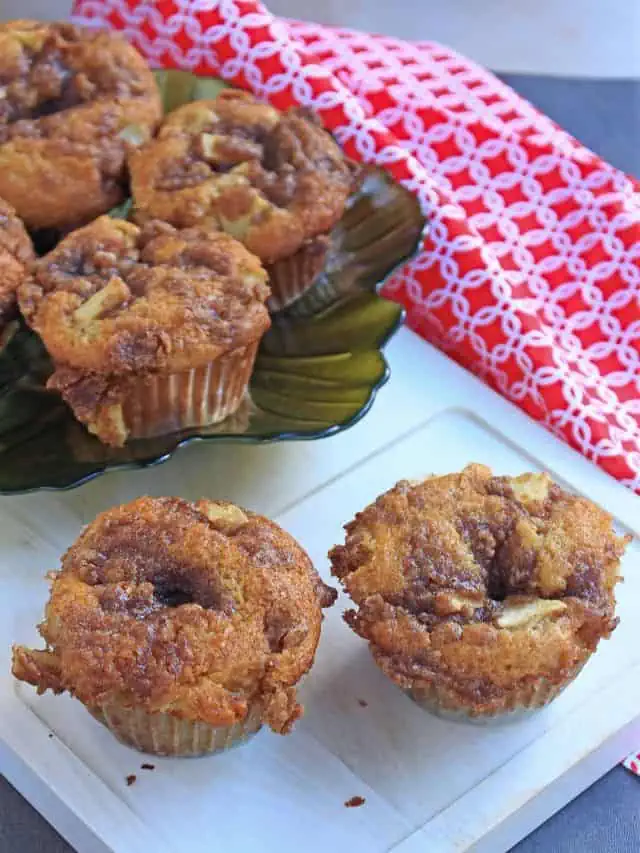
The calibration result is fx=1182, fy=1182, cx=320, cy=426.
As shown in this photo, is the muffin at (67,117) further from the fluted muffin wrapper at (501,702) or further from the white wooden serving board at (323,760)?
the fluted muffin wrapper at (501,702)

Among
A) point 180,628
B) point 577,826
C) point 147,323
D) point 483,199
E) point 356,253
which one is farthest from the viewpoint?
point 483,199

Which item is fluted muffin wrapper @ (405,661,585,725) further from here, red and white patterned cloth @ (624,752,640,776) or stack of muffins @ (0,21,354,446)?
stack of muffins @ (0,21,354,446)

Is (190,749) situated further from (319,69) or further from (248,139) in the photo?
(319,69)

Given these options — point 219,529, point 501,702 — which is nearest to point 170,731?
point 219,529

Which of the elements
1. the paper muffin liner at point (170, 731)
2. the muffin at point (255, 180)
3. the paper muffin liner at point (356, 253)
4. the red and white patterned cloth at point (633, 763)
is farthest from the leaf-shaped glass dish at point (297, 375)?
the red and white patterned cloth at point (633, 763)

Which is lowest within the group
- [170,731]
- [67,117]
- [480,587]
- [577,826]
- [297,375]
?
[577,826]

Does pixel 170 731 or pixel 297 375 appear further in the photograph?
pixel 297 375

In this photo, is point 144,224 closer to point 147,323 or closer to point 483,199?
point 147,323
